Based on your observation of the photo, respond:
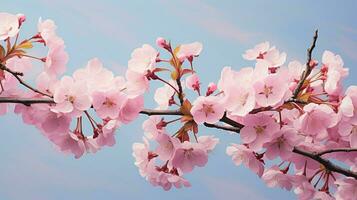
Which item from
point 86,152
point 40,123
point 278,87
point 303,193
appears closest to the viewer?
point 278,87

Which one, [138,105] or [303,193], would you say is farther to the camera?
[303,193]

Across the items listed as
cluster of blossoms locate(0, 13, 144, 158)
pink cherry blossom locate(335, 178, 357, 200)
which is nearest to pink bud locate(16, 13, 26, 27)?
cluster of blossoms locate(0, 13, 144, 158)

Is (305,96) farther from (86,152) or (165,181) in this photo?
(86,152)

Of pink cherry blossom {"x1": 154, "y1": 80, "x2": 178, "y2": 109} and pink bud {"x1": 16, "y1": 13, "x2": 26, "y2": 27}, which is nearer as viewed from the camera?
pink bud {"x1": 16, "y1": 13, "x2": 26, "y2": 27}

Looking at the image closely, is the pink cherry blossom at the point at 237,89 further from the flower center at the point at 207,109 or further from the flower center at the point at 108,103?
the flower center at the point at 108,103

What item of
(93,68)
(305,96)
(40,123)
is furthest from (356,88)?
(40,123)

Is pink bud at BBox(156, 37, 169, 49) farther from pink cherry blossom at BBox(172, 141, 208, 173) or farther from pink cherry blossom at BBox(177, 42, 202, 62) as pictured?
pink cherry blossom at BBox(172, 141, 208, 173)

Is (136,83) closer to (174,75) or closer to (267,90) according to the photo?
(174,75)
